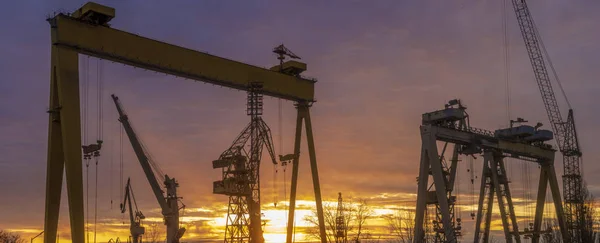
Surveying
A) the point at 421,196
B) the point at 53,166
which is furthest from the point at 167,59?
the point at 421,196

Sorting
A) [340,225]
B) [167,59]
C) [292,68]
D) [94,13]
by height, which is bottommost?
[340,225]

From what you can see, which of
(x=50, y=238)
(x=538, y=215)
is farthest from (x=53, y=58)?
(x=538, y=215)

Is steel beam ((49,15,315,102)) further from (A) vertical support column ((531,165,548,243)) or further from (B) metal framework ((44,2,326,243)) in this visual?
(A) vertical support column ((531,165,548,243))

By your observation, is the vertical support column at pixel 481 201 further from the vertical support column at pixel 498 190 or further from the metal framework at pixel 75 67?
the metal framework at pixel 75 67

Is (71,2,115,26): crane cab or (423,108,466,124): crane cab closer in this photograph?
(71,2,115,26): crane cab

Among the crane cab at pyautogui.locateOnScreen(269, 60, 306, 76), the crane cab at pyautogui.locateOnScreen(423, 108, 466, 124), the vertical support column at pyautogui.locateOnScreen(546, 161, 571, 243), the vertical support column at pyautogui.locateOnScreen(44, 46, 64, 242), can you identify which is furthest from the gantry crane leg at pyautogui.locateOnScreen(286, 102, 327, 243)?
the vertical support column at pyautogui.locateOnScreen(546, 161, 571, 243)

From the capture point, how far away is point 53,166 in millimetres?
47375

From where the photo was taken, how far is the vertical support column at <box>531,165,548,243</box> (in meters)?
81.2

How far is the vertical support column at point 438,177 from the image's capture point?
188 feet

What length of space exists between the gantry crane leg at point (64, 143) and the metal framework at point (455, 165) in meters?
26.5

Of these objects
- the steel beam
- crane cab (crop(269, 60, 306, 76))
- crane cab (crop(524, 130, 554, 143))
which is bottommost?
crane cab (crop(524, 130, 554, 143))

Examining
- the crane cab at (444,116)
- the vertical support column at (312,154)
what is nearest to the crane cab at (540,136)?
the crane cab at (444,116)

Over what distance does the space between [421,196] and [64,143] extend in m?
28.4

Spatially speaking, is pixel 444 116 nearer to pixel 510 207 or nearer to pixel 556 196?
pixel 510 207
